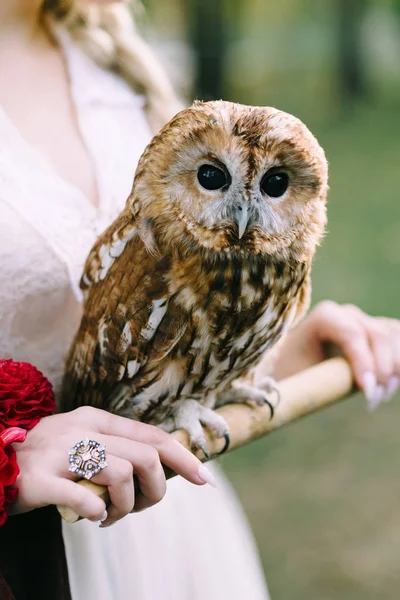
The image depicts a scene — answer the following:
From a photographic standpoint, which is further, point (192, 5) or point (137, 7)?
point (192, 5)

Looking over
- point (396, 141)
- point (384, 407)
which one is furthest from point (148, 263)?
point (396, 141)

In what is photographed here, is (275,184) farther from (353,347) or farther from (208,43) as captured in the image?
(208,43)

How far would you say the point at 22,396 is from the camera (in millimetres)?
748

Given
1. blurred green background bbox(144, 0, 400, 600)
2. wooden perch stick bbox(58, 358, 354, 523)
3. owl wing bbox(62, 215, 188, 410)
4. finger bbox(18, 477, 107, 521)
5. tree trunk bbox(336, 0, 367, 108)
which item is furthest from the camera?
tree trunk bbox(336, 0, 367, 108)

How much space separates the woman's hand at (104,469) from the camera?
69cm

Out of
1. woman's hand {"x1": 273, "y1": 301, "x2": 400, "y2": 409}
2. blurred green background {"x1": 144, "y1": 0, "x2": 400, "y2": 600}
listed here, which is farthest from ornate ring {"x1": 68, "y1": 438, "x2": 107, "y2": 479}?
blurred green background {"x1": 144, "y1": 0, "x2": 400, "y2": 600}

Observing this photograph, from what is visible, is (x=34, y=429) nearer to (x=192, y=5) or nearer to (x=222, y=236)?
(x=222, y=236)

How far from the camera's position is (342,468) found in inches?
118

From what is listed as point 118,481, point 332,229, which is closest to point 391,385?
point 118,481

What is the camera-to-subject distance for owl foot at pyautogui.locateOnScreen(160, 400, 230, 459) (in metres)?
0.88

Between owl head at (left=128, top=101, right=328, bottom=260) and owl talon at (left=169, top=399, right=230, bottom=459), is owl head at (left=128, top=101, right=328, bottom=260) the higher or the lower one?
the higher one

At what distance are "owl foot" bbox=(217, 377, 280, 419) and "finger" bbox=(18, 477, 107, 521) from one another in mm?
309

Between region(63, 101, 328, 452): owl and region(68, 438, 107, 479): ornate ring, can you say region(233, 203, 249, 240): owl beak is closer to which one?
region(63, 101, 328, 452): owl

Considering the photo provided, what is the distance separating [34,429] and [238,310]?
0.24 meters
